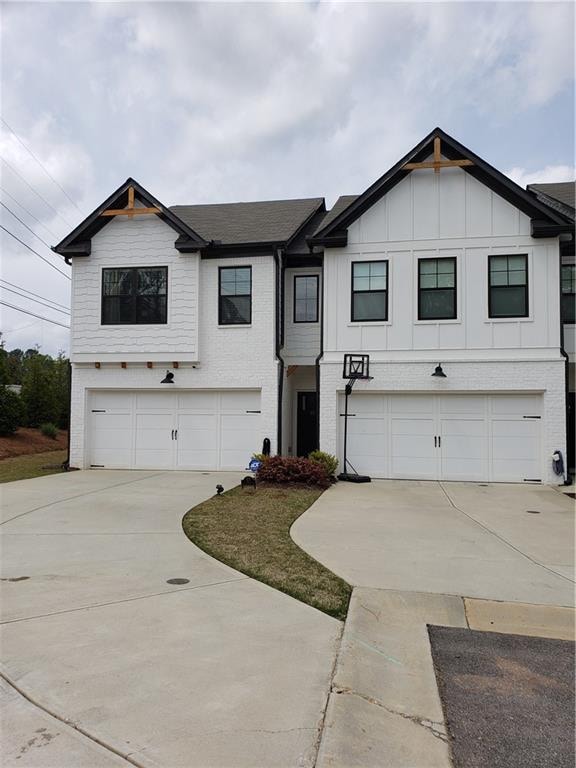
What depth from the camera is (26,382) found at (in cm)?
2341

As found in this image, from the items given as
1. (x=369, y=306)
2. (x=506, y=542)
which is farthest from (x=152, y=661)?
(x=369, y=306)

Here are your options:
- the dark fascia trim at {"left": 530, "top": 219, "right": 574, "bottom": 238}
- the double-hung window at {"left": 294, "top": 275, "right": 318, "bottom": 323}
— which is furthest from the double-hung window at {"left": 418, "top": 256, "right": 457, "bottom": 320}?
the double-hung window at {"left": 294, "top": 275, "right": 318, "bottom": 323}

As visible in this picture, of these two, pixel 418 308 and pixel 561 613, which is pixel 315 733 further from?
pixel 418 308

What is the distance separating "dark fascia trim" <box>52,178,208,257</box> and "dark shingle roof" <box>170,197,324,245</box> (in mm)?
695

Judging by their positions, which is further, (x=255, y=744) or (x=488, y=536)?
(x=488, y=536)

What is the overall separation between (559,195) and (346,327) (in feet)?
26.3

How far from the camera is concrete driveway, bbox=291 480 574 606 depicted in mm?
5215

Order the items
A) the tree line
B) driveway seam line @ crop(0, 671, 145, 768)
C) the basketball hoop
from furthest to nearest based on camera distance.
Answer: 1. the tree line
2. the basketball hoop
3. driveway seam line @ crop(0, 671, 145, 768)

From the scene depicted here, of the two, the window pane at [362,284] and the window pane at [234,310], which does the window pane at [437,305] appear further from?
the window pane at [234,310]

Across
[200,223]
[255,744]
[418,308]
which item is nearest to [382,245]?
[418,308]

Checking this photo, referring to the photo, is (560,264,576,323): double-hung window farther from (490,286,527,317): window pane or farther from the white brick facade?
the white brick facade

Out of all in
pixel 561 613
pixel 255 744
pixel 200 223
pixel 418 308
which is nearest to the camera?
pixel 255 744

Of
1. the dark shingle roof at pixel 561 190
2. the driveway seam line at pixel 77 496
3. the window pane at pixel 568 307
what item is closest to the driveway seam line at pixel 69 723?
the driveway seam line at pixel 77 496

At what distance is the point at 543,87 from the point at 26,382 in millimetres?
22023
